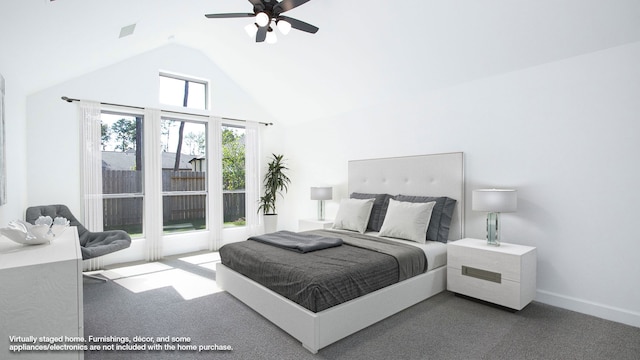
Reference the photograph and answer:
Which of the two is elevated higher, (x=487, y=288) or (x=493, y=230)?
(x=493, y=230)

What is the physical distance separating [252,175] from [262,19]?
3582 mm

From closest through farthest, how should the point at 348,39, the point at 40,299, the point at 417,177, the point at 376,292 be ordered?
the point at 40,299
the point at 376,292
the point at 348,39
the point at 417,177

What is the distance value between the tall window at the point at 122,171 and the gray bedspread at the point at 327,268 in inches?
93.9

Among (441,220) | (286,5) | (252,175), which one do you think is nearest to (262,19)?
(286,5)

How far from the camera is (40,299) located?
1.45 m

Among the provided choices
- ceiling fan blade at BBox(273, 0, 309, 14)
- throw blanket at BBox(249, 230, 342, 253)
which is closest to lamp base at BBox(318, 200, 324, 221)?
throw blanket at BBox(249, 230, 342, 253)

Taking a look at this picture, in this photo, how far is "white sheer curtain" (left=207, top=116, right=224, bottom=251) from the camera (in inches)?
211

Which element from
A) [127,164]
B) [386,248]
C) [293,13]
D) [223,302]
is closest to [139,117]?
[127,164]

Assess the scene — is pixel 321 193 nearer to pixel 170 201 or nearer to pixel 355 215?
pixel 355 215

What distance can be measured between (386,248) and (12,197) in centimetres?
372

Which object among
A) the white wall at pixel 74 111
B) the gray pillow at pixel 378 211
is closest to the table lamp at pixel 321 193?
the gray pillow at pixel 378 211

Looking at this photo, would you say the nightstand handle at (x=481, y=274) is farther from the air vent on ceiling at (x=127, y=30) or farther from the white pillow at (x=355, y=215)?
the air vent on ceiling at (x=127, y=30)

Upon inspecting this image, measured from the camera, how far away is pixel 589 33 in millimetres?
2617

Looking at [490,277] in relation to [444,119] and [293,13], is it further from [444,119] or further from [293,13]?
[293,13]
